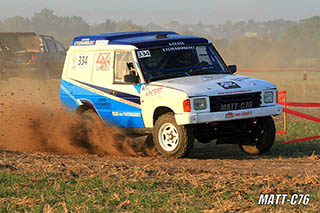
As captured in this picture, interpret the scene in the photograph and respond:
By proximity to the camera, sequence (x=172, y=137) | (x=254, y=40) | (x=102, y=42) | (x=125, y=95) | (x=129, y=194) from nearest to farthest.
Answer: (x=129, y=194) → (x=172, y=137) → (x=125, y=95) → (x=102, y=42) → (x=254, y=40)

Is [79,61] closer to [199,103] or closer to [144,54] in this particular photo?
[144,54]

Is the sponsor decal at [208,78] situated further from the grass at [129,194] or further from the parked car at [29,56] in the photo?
the parked car at [29,56]

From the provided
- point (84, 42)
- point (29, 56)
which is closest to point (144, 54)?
point (84, 42)

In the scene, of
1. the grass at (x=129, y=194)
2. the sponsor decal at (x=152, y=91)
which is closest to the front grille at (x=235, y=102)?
the sponsor decal at (x=152, y=91)

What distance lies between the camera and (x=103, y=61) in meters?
10.6

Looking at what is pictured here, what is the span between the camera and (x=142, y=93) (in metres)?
9.62

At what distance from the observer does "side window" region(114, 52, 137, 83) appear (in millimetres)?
10023

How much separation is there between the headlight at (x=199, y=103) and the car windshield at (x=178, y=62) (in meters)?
1.20

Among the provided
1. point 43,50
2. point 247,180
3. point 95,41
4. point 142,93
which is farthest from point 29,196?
point 43,50

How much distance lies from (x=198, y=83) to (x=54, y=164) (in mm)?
2515

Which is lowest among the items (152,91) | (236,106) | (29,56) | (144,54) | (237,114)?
(29,56)

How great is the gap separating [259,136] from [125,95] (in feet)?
7.78

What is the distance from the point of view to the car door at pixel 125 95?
9820 mm

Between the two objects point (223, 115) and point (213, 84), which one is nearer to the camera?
point (223, 115)
